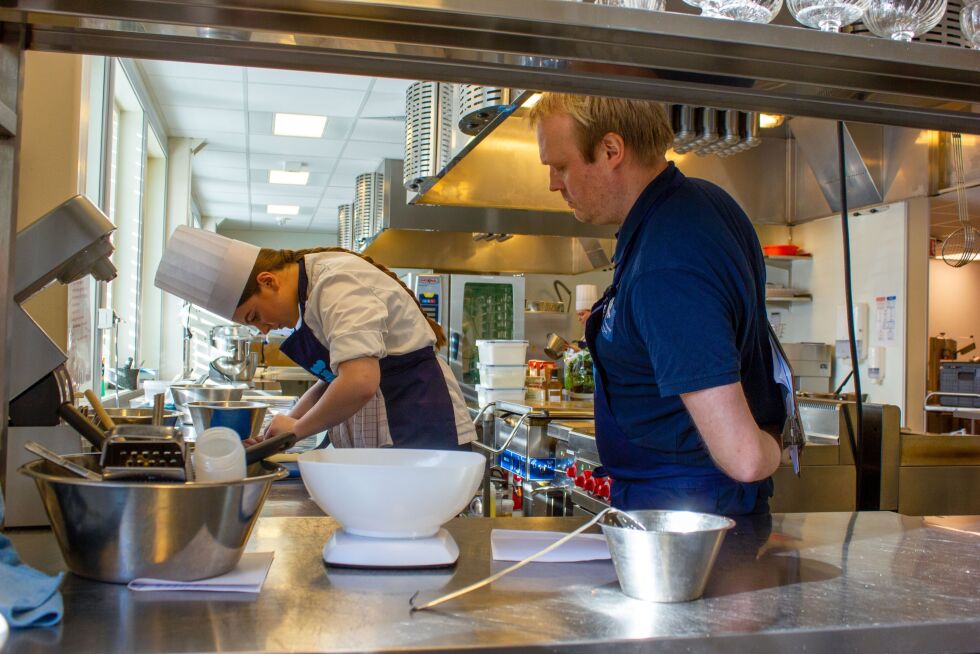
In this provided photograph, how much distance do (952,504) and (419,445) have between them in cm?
204

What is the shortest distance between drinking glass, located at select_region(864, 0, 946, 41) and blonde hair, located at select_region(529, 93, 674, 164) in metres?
0.41

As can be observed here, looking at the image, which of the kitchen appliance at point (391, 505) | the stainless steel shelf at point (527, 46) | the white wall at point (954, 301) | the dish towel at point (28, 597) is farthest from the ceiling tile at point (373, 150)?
the white wall at point (954, 301)

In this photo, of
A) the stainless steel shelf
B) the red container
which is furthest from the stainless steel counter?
the red container

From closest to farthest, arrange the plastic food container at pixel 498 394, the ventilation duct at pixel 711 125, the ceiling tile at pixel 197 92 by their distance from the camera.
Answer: the ventilation duct at pixel 711 125 < the plastic food container at pixel 498 394 < the ceiling tile at pixel 197 92

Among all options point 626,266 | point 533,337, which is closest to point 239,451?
point 626,266

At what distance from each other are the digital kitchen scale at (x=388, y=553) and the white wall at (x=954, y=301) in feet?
41.5

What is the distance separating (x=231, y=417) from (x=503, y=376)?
2600mm

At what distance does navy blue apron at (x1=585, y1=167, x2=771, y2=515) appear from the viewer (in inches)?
60.7

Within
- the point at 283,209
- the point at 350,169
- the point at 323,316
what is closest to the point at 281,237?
the point at 283,209

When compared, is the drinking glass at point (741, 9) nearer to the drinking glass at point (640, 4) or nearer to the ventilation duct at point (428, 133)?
the drinking glass at point (640, 4)

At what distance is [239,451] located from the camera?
112 centimetres

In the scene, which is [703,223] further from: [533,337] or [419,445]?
[533,337]

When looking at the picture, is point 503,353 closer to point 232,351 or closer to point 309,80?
point 232,351

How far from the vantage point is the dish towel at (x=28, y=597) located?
87 centimetres
